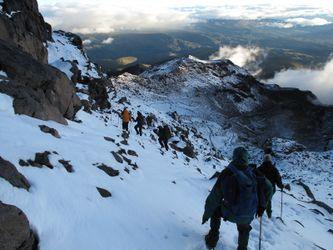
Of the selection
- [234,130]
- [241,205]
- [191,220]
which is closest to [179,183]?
[191,220]

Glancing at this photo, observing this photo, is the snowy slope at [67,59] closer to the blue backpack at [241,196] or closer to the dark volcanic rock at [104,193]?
the dark volcanic rock at [104,193]

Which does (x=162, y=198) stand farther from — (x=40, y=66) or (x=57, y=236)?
(x=40, y=66)

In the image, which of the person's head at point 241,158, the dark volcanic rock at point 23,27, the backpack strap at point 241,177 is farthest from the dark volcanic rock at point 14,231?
the dark volcanic rock at point 23,27

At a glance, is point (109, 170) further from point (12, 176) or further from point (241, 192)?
point (241, 192)

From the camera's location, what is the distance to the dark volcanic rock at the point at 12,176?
24.9ft

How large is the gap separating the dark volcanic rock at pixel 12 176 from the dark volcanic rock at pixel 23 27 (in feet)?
54.9

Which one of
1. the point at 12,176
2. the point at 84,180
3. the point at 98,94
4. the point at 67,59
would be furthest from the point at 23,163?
the point at 67,59

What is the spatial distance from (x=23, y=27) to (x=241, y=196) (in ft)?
82.2

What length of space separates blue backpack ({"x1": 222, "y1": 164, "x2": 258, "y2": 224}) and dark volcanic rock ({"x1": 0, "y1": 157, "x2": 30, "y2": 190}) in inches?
159

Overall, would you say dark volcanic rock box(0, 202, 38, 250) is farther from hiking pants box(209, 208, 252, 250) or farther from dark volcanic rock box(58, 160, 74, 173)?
dark volcanic rock box(58, 160, 74, 173)

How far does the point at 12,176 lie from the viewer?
7.69 metres

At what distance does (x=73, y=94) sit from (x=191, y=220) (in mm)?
12944

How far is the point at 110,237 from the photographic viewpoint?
7832mm

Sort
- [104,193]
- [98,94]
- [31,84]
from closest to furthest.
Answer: [104,193]
[31,84]
[98,94]
